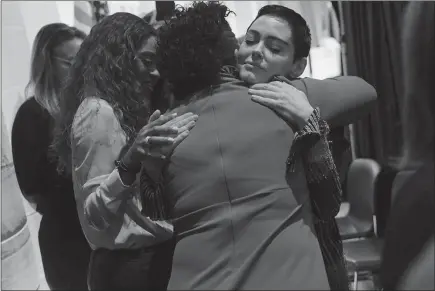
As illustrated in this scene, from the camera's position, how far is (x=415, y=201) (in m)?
0.87

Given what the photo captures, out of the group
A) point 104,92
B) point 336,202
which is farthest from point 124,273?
point 336,202

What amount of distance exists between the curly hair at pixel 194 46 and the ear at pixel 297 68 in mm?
100

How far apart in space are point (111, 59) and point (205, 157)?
361mm

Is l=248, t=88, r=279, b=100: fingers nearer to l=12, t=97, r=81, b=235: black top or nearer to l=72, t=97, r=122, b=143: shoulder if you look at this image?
l=72, t=97, r=122, b=143: shoulder

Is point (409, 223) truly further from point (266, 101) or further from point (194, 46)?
point (194, 46)

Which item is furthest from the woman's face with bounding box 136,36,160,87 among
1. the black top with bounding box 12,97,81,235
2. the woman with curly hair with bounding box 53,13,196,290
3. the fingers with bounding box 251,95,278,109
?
the black top with bounding box 12,97,81,235

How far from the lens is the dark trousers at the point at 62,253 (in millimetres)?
1311

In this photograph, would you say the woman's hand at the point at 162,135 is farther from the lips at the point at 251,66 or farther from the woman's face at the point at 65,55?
the woman's face at the point at 65,55

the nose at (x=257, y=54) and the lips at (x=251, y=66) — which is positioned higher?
the nose at (x=257, y=54)

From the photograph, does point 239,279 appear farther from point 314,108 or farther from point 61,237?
point 61,237

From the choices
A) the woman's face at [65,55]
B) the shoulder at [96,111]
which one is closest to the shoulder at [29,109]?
the woman's face at [65,55]

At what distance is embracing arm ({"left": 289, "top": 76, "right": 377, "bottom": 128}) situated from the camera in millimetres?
789

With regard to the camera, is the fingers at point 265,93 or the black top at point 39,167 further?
the black top at point 39,167

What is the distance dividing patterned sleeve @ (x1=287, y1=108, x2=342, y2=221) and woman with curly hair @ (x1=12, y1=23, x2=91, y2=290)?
69 cm
